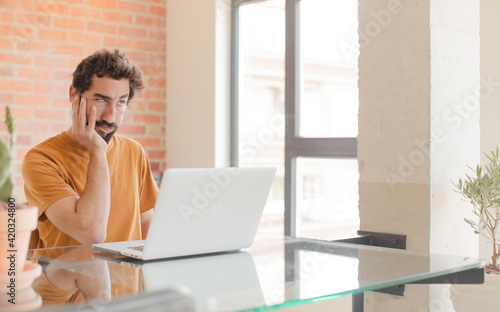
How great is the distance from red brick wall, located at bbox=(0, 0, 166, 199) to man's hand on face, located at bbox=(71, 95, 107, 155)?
3.68 feet

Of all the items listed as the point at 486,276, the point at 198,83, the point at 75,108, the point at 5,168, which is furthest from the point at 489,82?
the point at 5,168

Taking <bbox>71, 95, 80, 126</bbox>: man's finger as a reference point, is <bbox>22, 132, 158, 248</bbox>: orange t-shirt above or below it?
→ below

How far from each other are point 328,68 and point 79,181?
1.60 m

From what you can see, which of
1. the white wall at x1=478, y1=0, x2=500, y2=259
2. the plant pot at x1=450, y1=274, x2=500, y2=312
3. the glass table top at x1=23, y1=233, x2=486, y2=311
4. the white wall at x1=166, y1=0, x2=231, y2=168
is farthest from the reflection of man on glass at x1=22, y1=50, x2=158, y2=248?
the white wall at x1=478, y1=0, x2=500, y2=259

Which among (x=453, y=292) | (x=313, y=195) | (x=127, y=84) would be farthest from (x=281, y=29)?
(x=453, y=292)

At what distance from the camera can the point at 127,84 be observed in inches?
96.9

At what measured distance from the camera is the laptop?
1.47 meters

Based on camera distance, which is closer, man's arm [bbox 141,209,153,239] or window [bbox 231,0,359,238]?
man's arm [bbox 141,209,153,239]

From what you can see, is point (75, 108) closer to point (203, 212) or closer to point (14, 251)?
point (203, 212)

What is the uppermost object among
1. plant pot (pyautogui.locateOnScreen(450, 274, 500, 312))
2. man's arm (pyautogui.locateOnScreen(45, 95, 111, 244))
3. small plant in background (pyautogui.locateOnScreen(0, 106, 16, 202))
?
small plant in background (pyautogui.locateOnScreen(0, 106, 16, 202))

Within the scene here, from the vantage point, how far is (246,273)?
133cm

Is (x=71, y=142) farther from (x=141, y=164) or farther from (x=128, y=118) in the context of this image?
(x=128, y=118)

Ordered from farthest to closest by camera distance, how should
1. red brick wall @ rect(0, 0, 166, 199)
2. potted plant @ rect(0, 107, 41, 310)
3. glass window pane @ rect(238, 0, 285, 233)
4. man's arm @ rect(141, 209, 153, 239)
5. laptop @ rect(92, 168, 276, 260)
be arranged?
glass window pane @ rect(238, 0, 285, 233) → red brick wall @ rect(0, 0, 166, 199) → man's arm @ rect(141, 209, 153, 239) → laptop @ rect(92, 168, 276, 260) → potted plant @ rect(0, 107, 41, 310)

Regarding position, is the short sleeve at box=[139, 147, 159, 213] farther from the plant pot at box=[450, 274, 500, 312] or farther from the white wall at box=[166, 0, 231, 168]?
the plant pot at box=[450, 274, 500, 312]
